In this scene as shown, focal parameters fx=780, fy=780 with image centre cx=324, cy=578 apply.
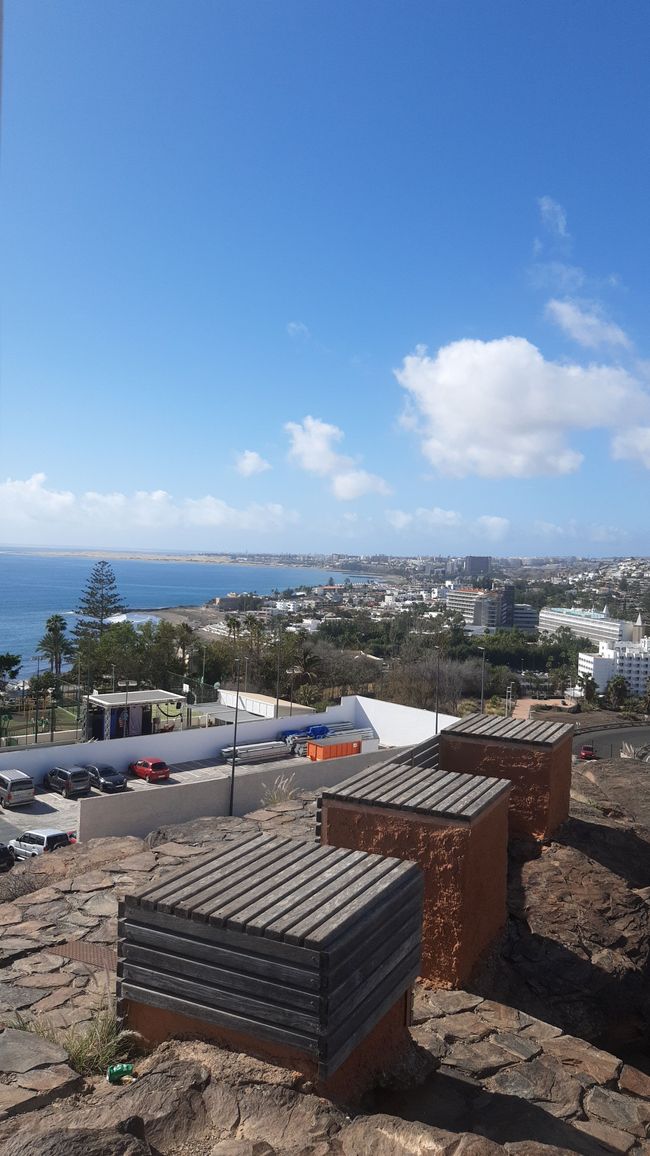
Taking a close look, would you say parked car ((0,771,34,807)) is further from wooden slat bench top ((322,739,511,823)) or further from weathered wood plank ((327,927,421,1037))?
weathered wood plank ((327,927,421,1037))

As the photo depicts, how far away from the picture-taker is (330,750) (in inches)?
775

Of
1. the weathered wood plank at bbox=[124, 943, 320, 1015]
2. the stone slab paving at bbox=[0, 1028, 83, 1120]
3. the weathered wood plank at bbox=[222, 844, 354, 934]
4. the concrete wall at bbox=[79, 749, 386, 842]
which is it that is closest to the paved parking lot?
the concrete wall at bbox=[79, 749, 386, 842]

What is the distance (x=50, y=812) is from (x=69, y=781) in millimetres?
1026

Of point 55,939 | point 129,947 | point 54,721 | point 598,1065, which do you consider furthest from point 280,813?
point 54,721

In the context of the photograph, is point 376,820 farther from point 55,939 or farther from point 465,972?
point 55,939

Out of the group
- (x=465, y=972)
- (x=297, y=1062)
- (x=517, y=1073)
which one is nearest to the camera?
(x=297, y=1062)

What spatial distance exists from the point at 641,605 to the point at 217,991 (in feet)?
346

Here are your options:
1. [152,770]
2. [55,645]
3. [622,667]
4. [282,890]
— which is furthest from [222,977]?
[622,667]

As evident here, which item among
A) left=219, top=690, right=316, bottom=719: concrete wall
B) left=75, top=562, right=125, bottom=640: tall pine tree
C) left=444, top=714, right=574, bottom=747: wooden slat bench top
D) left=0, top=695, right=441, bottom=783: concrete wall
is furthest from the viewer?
left=75, top=562, right=125, bottom=640: tall pine tree

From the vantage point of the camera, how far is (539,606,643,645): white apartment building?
76.6 metres

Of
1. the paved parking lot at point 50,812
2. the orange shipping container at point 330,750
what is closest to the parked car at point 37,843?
the paved parking lot at point 50,812

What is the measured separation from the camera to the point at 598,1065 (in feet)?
15.7

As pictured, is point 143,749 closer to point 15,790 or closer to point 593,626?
point 15,790

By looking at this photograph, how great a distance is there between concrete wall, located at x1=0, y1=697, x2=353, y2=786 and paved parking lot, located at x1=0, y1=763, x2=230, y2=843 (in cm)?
65
